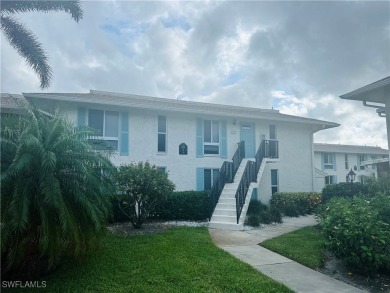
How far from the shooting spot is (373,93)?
30.5ft

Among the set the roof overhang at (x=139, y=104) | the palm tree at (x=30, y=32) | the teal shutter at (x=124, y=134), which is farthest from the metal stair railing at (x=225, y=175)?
the palm tree at (x=30, y=32)

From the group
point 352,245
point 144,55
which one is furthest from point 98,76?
point 352,245

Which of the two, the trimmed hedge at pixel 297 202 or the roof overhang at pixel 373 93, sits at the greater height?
the roof overhang at pixel 373 93

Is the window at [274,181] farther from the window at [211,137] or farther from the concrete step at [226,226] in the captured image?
the concrete step at [226,226]

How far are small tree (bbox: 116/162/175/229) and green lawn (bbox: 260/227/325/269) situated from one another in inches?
143

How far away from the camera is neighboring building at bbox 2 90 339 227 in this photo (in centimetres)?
1301

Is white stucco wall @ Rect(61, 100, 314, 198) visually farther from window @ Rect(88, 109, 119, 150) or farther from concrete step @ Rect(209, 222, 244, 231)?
concrete step @ Rect(209, 222, 244, 231)

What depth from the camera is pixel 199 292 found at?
178 inches

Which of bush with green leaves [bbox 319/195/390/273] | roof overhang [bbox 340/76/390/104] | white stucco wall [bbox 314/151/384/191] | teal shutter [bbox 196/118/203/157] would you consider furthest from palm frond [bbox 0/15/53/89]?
white stucco wall [bbox 314/151/384/191]

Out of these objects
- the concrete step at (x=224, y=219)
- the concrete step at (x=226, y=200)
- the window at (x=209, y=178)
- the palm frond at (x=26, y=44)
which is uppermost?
the palm frond at (x=26, y=44)

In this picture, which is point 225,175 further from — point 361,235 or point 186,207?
point 361,235

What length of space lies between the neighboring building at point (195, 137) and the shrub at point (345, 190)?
307 cm

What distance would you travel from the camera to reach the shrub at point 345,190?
1022cm

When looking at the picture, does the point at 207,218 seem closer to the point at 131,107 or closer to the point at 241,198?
the point at 241,198
